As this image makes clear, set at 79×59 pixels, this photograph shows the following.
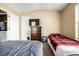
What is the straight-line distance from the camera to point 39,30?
18.7ft

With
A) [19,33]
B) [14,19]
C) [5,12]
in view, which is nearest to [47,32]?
[19,33]

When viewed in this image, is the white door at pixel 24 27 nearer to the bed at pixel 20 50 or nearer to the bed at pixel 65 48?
the bed at pixel 65 48

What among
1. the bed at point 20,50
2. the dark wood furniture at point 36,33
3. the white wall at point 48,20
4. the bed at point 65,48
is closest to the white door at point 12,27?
the white wall at point 48,20

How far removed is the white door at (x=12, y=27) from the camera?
4.32 metres

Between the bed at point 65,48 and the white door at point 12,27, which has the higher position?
the white door at point 12,27

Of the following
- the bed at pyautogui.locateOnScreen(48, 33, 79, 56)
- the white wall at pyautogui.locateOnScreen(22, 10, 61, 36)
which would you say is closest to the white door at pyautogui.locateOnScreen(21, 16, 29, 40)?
the white wall at pyautogui.locateOnScreen(22, 10, 61, 36)

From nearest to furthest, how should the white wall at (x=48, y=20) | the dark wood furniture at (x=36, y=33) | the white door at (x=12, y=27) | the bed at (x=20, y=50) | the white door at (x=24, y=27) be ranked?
the bed at (x=20, y=50), the white door at (x=12, y=27), the white door at (x=24, y=27), the white wall at (x=48, y=20), the dark wood furniture at (x=36, y=33)

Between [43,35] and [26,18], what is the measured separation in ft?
4.52

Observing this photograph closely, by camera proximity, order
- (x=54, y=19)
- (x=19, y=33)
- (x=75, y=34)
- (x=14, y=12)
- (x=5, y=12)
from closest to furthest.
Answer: (x=75, y=34) < (x=5, y=12) < (x=14, y=12) < (x=19, y=33) < (x=54, y=19)

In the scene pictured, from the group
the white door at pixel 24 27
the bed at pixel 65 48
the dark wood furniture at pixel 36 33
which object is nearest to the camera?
the bed at pixel 65 48

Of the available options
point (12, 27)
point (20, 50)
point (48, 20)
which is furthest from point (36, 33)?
point (20, 50)

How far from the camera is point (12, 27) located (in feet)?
15.1

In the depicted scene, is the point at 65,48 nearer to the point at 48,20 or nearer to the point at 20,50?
the point at 20,50

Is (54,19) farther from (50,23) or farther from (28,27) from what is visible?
(28,27)
